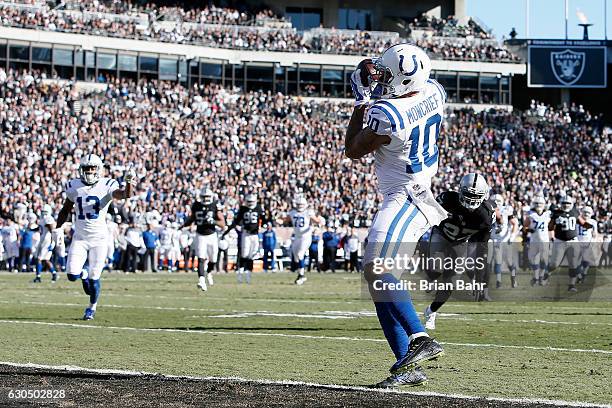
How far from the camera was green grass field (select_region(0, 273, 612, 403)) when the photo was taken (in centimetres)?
734

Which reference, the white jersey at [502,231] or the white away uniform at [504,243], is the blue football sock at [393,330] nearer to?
the white away uniform at [504,243]

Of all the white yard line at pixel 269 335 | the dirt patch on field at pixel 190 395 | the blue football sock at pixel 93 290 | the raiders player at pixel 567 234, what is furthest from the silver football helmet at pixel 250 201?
the dirt patch on field at pixel 190 395

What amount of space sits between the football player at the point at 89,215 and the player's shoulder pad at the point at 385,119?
21.5 ft

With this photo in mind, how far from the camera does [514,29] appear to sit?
198 ft

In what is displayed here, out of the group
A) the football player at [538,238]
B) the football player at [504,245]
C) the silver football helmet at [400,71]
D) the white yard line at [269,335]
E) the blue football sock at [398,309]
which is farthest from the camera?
the football player at [538,238]

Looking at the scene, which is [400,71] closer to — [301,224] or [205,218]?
[205,218]

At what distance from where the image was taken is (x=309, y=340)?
9.89 m

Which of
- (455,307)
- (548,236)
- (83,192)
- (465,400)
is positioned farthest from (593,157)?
(465,400)

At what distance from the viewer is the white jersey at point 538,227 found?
22.8 m

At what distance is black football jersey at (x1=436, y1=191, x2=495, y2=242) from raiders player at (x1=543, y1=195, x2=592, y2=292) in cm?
725

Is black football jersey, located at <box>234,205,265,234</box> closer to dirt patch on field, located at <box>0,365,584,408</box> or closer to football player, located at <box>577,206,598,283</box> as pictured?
football player, located at <box>577,206,598,283</box>

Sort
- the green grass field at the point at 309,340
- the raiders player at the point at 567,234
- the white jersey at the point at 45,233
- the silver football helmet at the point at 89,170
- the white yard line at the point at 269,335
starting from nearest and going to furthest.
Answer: the green grass field at the point at 309,340 < the white yard line at the point at 269,335 < the silver football helmet at the point at 89,170 < the raiders player at the point at 567,234 < the white jersey at the point at 45,233

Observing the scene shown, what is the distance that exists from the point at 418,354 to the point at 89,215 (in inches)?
294

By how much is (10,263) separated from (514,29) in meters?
37.6
